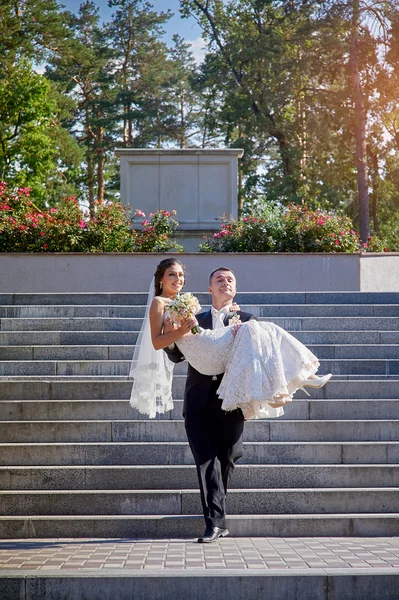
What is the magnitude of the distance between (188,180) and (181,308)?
14764 millimetres

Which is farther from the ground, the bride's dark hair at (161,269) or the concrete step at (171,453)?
the bride's dark hair at (161,269)

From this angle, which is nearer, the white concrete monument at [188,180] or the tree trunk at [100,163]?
the white concrete monument at [188,180]

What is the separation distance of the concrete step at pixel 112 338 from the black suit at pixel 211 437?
419cm

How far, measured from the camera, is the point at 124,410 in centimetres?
899

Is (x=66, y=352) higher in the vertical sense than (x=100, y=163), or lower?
lower

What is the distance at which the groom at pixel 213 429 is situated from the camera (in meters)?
6.79

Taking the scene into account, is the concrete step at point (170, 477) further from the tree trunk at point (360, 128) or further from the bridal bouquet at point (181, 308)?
the tree trunk at point (360, 128)

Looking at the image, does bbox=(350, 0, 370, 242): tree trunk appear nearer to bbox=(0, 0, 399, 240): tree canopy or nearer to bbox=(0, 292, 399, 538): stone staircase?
bbox=(0, 0, 399, 240): tree canopy

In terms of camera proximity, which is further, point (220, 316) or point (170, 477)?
point (170, 477)

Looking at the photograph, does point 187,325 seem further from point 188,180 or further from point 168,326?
point 188,180

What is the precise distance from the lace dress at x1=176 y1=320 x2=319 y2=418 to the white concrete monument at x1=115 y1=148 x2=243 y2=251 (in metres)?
14.2

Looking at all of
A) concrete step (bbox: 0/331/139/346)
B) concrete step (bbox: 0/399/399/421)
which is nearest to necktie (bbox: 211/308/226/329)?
concrete step (bbox: 0/399/399/421)

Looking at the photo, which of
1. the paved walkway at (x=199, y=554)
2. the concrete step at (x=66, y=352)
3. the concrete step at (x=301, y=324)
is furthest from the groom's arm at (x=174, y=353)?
the concrete step at (x=301, y=324)

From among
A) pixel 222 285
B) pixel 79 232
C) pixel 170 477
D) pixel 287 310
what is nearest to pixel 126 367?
pixel 170 477
